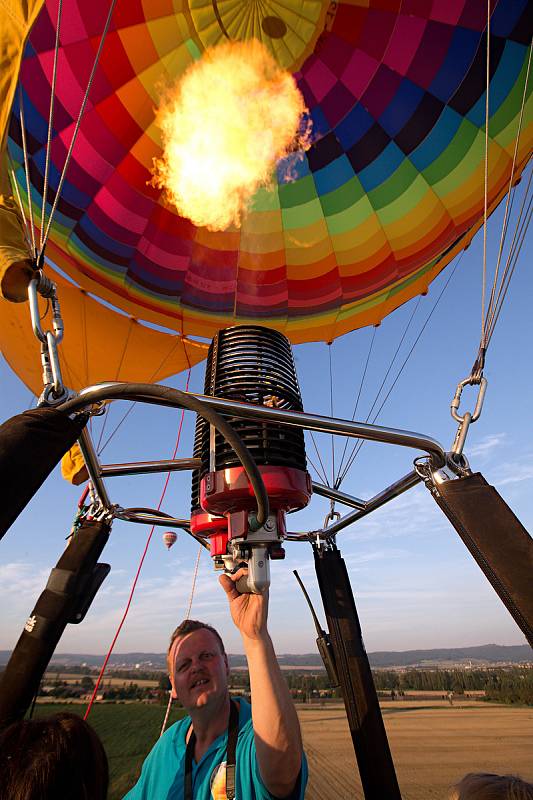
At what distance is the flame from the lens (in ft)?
12.0

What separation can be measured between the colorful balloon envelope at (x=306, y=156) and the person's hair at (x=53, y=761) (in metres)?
3.81

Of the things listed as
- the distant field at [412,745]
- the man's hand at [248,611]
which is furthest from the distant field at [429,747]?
the man's hand at [248,611]

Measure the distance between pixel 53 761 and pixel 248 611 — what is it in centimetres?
70

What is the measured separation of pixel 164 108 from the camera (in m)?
3.86

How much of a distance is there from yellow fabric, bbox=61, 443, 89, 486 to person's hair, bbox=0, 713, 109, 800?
2724mm

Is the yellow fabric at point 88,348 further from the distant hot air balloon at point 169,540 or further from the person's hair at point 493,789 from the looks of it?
the distant hot air balloon at point 169,540

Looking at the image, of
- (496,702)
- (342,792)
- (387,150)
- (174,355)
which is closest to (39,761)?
(387,150)

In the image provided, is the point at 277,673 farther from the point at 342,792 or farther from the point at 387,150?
the point at 342,792

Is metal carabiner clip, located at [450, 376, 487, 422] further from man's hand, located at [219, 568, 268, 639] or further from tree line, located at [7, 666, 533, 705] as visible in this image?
tree line, located at [7, 666, 533, 705]

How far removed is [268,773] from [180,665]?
0.69 metres

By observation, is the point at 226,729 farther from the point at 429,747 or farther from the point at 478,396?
the point at 429,747

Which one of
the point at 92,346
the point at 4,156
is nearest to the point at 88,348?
the point at 92,346

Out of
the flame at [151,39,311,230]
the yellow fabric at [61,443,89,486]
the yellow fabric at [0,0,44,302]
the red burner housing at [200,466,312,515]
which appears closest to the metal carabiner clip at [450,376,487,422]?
the red burner housing at [200,466,312,515]

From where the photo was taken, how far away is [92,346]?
229 inches
